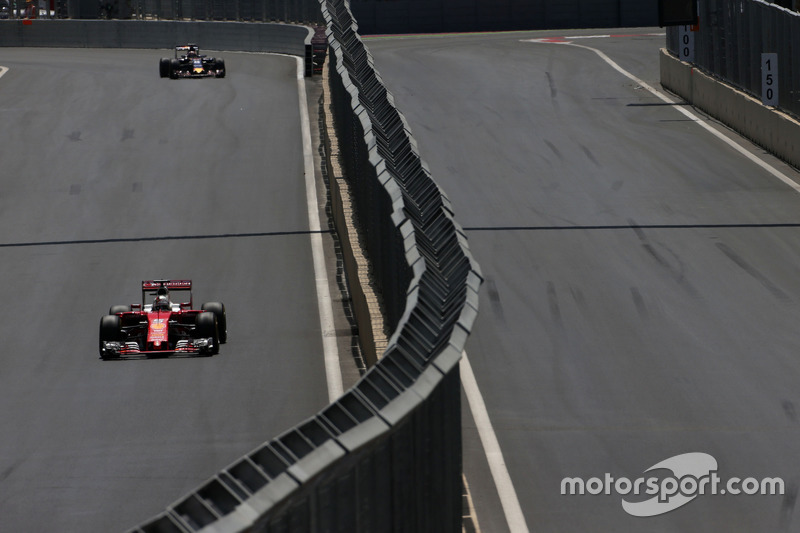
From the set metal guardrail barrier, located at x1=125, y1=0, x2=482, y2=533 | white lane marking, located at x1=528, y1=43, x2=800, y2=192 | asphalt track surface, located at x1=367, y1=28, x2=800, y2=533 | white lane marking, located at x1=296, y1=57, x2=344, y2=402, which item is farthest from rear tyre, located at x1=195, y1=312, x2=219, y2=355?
white lane marking, located at x1=528, y1=43, x2=800, y2=192

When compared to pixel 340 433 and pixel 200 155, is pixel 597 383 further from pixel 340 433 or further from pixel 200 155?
pixel 200 155

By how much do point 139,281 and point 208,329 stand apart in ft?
16.5

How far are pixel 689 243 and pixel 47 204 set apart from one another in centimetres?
1389

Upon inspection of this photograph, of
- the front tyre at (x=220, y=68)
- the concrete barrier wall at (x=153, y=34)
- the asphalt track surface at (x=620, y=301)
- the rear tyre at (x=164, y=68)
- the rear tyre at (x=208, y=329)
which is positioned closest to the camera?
the asphalt track surface at (x=620, y=301)

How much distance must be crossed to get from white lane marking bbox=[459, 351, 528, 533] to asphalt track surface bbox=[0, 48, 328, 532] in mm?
1854

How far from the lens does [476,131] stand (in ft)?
122

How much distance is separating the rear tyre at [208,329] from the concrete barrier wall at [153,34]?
117 feet

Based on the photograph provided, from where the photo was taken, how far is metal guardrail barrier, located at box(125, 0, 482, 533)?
5.89 metres

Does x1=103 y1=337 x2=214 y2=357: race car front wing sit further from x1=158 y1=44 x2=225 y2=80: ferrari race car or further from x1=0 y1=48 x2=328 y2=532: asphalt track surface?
Answer: x1=158 y1=44 x2=225 y2=80: ferrari race car

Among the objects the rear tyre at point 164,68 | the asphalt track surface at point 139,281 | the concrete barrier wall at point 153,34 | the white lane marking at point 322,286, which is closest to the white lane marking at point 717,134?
the white lane marking at point 322,286

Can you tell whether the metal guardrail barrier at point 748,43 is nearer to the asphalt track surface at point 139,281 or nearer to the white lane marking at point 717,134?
the white lane marking at point 717,134

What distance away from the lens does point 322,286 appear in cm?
2328

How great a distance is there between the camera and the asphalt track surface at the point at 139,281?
604 inches

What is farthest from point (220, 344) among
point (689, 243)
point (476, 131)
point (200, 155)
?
point (476, 131)
